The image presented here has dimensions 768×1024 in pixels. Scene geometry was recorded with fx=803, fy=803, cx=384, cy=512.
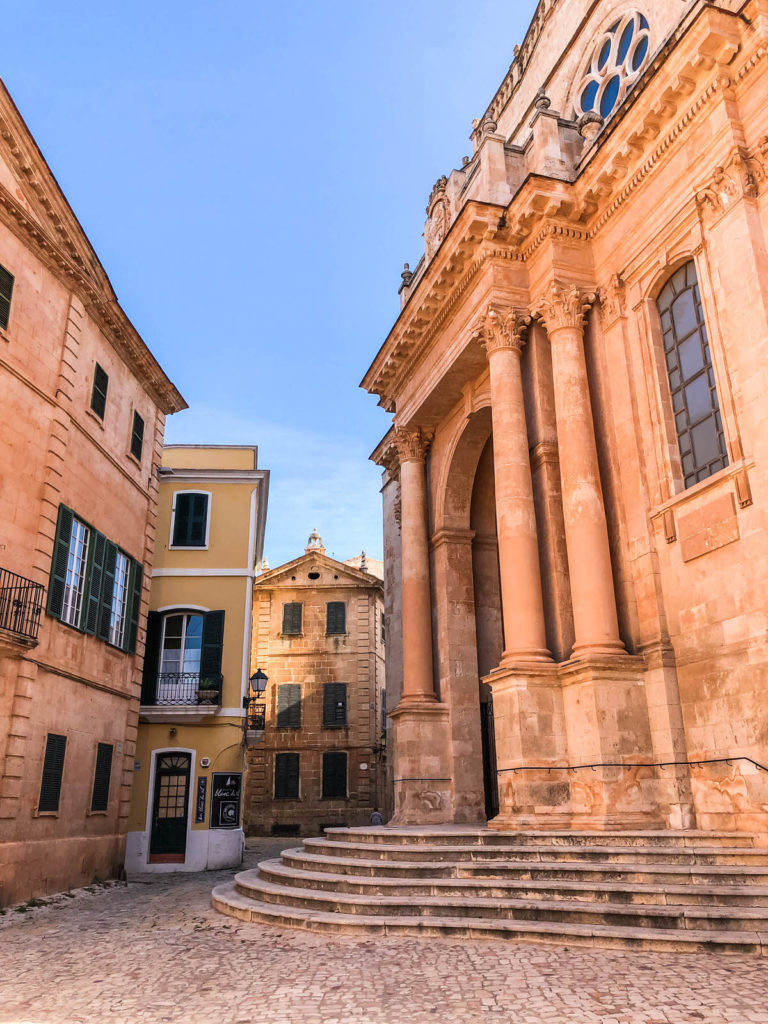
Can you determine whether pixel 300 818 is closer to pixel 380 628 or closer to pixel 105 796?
pixel 380 628

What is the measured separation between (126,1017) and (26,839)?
828 cm

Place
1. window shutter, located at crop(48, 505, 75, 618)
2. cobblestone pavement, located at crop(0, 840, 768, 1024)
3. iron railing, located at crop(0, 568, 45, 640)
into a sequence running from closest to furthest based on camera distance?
cobblestone pavement, located at crop(0, 840, 768, 1024), iron railing, located at crop(0, 568, 45, 640), window shutter, located at crop(48, 505, 75, 618)

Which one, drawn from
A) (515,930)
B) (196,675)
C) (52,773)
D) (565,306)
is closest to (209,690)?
(196,675)

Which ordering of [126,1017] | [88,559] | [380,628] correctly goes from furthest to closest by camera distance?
[380,628] → [88,559] → [126,1017]

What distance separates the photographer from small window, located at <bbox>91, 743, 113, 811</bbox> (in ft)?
50.9

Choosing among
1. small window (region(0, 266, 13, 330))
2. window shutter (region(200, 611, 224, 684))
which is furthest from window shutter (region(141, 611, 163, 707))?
small window (region(0, 266, 13, 330))

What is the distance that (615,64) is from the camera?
16.4 meters

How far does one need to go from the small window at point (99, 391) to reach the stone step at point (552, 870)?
395 inches

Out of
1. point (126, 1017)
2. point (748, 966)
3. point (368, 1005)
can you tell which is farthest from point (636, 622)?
point (126, 1017)

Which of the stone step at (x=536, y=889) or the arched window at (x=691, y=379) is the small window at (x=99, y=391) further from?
the arched window at (x=691, y=379)

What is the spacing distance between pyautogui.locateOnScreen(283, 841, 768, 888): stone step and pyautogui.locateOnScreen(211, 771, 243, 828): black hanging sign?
8.82m

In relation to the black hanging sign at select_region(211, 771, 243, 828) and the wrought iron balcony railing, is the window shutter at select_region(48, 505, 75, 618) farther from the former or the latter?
the black hanging sign at select_region(211, 771, 243, 828)

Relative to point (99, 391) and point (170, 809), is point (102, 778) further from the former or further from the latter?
point (99, 391)

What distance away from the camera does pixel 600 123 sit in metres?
14.6
